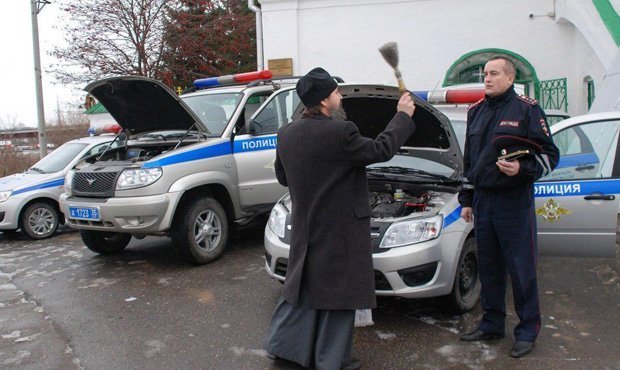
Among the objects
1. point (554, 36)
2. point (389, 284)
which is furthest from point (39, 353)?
point (554, 36)

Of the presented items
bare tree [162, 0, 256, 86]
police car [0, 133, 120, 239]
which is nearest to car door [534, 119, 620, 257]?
police car [0, 133, 120, 239]

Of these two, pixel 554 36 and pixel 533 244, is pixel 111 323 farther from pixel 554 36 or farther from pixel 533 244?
pixel 554 36

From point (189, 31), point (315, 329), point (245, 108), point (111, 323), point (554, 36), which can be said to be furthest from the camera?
point (189, 31)

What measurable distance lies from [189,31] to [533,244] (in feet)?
46.4

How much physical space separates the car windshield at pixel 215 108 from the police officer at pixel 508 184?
3.55 m

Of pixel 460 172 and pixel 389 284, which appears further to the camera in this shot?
pixel 460 172

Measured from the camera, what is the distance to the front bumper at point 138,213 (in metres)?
5.60

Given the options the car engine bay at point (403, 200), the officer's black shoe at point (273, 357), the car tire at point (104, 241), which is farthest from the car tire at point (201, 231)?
the officer's black shoe at point (273, 357)

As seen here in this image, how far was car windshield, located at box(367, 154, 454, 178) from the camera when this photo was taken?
4801 mm

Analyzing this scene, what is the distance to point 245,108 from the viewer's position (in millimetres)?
6625

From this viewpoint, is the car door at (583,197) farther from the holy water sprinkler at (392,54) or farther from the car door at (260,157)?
the car door at (260,157)

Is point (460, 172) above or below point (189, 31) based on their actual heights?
below

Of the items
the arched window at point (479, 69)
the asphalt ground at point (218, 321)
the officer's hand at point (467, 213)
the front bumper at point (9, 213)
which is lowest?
the asphalt ground at point (218, 321)

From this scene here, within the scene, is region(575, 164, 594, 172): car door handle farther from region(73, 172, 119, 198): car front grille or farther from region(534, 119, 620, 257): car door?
region(73, 172, 119, 198): car front grille
